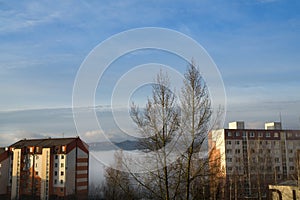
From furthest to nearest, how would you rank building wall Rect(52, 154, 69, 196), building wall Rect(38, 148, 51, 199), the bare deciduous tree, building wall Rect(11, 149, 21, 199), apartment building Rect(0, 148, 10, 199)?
apartment building Rect(0, 148, 10, 199) → building wall Rect(11, 149, 21, 199) → building wall Rect(52, 154, 69, 196) → building wall Rect(38, 148, 51, 199) → the bare deciduous tree

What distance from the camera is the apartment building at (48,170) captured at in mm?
27938

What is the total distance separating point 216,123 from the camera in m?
6.83

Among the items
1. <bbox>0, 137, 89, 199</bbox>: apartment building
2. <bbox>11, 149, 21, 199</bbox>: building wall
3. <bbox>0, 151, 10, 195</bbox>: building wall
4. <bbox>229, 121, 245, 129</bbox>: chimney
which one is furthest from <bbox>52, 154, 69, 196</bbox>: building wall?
<bbox>229, 121, 245, 129</bbox>: chimney

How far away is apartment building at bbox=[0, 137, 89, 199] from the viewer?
2794cm

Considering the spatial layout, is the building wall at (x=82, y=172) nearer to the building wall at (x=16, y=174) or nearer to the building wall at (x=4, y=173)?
the building wall at (x=16, y=174)

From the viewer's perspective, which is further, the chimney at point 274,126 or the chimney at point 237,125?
the chimney at point 274,126

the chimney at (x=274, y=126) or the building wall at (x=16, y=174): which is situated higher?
the chimney at (x=274, y=126)

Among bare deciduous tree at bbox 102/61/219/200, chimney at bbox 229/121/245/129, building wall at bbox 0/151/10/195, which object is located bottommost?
building wall at bbox 0/151/10/195

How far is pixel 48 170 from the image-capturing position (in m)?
28.2

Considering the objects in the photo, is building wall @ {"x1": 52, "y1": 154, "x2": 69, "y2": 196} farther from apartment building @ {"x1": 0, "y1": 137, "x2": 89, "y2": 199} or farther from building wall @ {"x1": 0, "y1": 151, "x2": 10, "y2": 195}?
building wall @ {"x1": 0, "y1": 151, "x2": 10, "y2": 195}

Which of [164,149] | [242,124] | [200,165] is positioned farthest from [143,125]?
[242,124]

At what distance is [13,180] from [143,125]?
2675 centimetres

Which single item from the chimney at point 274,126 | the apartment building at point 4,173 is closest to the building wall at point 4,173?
the apartment building at point 4,173

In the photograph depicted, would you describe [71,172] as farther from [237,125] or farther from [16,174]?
[237,125]
